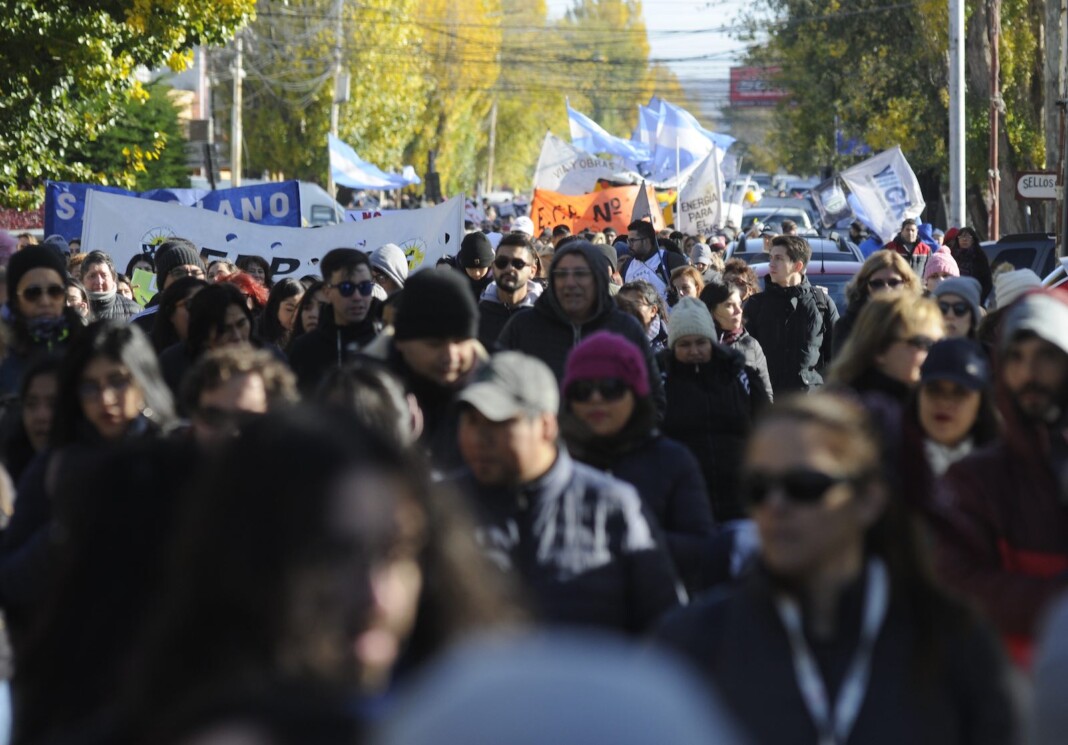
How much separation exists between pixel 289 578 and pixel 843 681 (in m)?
1.39

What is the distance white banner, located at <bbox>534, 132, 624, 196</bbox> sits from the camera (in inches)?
1046

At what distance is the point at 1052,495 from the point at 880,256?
488cm

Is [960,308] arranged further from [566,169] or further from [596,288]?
[566,169]

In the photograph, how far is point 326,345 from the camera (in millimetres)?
7461

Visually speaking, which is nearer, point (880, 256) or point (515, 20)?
point (880, 256)

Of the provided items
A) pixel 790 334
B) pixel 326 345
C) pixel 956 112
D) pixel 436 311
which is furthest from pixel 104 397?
pixel 956 112

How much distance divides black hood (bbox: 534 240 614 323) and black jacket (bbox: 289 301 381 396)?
0.76 meters

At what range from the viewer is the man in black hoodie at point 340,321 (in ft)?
24.2

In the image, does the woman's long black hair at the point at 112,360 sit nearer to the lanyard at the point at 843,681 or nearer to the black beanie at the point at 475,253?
the lanyard at the point at 843,681

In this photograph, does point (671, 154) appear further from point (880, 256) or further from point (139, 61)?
point (880, 256)

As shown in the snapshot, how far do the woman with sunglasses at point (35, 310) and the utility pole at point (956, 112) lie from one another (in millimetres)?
18290

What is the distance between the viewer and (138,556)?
282 cm

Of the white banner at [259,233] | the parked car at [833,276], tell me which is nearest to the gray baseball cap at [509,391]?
the white banner at [259,233]

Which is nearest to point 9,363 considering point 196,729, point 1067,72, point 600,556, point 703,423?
point 703,423
